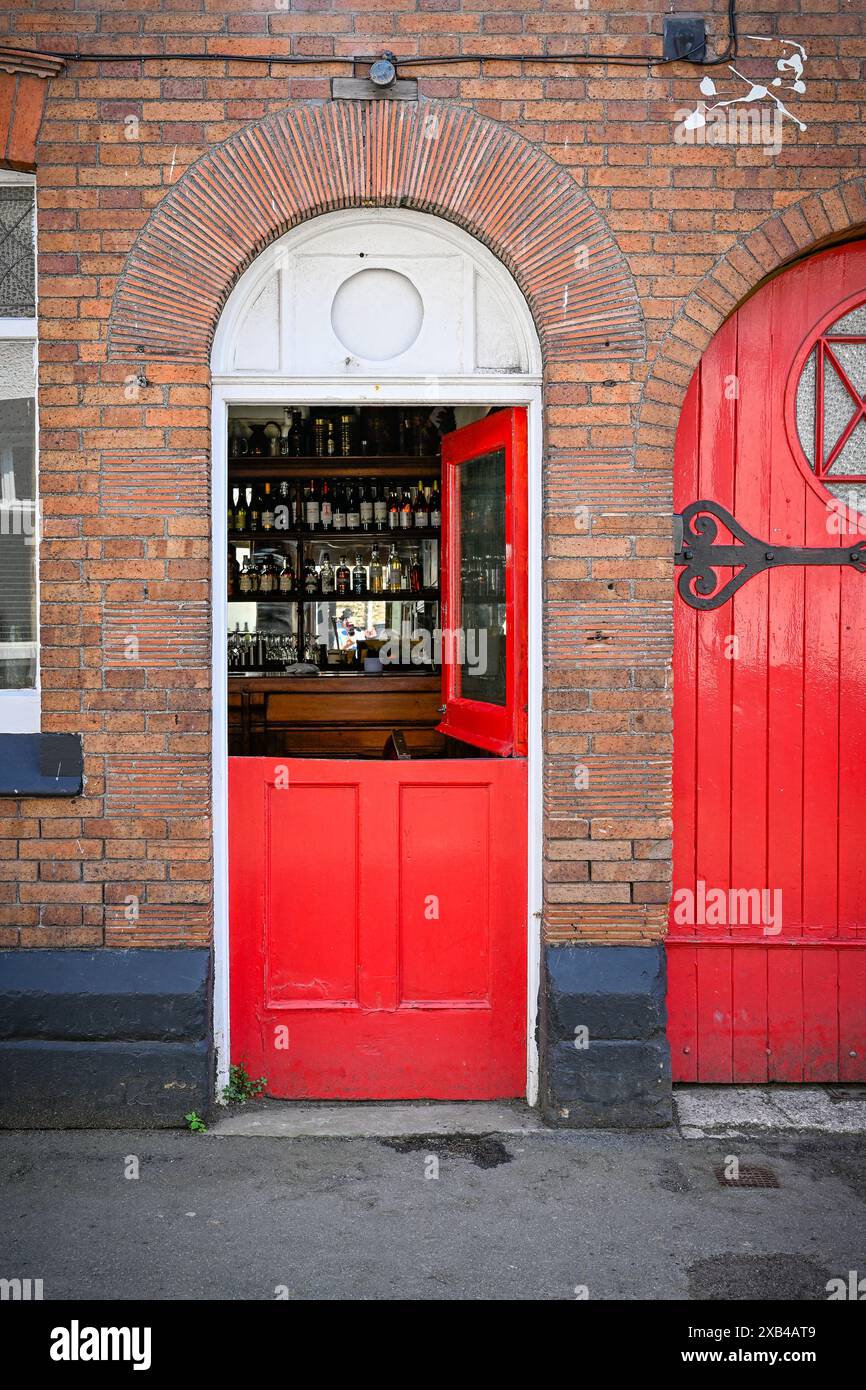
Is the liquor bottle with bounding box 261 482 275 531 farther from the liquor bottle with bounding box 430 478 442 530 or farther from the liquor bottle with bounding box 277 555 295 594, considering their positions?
the liquor bottle with bounding box 430 478 442 530

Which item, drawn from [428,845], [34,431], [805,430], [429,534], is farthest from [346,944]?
[429,534]

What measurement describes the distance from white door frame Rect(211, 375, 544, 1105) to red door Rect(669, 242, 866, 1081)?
59 cm

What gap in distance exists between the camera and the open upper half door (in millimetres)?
4863

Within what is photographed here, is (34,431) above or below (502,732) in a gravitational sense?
above

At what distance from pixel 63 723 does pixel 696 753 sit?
99.3 inches

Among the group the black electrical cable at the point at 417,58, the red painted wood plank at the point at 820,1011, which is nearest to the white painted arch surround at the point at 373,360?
the black electrical cable at the point at 417,58

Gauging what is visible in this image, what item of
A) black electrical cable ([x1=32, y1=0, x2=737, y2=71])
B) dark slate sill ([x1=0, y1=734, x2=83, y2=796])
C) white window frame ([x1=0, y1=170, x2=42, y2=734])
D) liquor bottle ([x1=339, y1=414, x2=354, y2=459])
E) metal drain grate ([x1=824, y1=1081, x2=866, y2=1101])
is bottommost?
metal drain grate ([x1=824, y1=1081, x2=866, y2=1101])

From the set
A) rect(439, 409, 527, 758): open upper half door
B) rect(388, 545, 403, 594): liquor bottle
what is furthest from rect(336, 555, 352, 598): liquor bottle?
rect(439, 409, 527, 758): open upper half door

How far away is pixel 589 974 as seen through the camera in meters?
4.65

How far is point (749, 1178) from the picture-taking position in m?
4.24

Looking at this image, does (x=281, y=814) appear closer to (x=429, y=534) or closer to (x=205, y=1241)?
(x=205, y=1241)

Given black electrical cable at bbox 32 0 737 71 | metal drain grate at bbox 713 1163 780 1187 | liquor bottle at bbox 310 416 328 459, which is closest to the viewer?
metal drain grate at bbox 713 1163 780 1187

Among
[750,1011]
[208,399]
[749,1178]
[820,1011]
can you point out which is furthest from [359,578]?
[749,1178]

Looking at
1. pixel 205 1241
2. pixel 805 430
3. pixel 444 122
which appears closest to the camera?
pixel 205 1241
